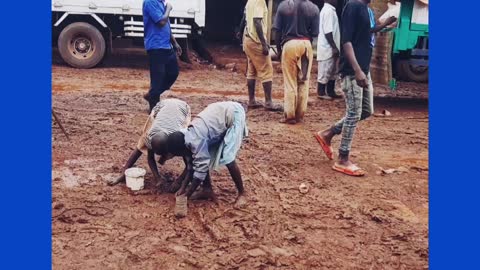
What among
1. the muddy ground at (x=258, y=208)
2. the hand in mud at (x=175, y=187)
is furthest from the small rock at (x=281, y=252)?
the hand in mud at (x=175, y=187)

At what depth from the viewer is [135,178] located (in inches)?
195

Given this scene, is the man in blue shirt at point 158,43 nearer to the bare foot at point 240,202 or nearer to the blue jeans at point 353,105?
the blue jeans at point 353,105

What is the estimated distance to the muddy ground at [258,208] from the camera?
3.97 meters

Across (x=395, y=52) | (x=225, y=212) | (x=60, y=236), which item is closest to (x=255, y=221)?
(x=225, y=212)

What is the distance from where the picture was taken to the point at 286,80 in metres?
A: 7.37

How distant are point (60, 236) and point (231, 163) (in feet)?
4.48

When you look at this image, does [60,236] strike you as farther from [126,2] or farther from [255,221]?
[126,2]

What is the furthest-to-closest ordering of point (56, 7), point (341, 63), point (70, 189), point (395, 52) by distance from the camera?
point (56, 7), point (395, 52), point (341, 63), point (70, 189)

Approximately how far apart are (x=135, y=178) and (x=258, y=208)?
1.05 meters

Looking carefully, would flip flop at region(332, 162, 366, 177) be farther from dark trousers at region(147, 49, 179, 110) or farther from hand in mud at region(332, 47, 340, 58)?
hand in mud at region(332, 47, 340, 58)

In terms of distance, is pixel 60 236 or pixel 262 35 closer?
pixel 60 236

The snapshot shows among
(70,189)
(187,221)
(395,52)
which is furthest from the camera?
(395,52)

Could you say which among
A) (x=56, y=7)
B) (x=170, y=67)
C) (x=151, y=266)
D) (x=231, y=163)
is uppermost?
(x=56, y=7)

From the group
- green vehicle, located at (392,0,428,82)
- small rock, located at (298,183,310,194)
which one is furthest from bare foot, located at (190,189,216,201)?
green vehicle, located at (392,0,428,82)
